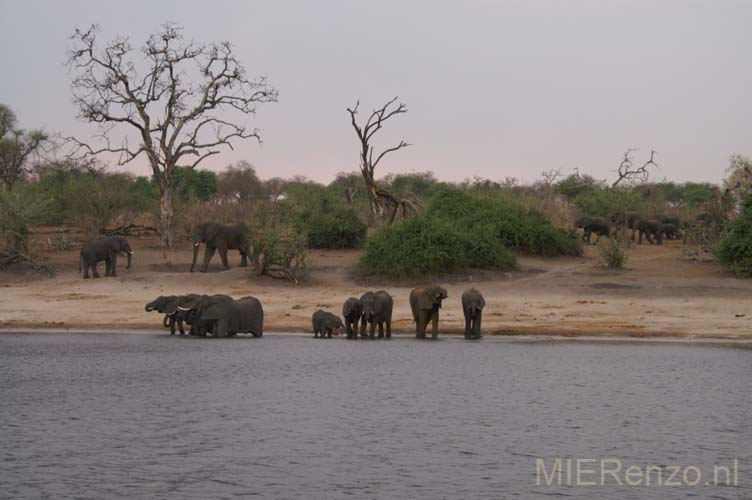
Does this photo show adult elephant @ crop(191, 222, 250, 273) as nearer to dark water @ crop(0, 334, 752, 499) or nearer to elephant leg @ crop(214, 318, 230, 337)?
elephant leg @ crop(214, 318, 230, 337)

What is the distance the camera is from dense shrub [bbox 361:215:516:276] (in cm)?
2994

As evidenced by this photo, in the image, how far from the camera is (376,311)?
21109 mm

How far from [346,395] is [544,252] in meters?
22.1

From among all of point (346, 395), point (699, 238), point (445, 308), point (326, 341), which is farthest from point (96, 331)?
point (699, 238)

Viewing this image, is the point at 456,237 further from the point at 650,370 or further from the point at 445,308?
the point at 650,370

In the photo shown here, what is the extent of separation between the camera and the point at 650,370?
1628 centimetres

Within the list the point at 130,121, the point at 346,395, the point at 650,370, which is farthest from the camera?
the point at 130,121

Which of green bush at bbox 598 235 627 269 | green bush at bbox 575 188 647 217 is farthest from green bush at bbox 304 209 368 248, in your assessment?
green bush at bbox 575 188 647 217

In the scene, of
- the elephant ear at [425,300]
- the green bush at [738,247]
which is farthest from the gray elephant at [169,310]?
the green bush at [738,247]

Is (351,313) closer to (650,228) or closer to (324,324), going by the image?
(324,324)

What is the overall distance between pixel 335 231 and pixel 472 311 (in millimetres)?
17159

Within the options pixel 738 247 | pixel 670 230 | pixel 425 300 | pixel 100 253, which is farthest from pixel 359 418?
pixel 670 230

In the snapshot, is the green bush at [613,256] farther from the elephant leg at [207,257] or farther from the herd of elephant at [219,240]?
the elephant leg at [207,257]

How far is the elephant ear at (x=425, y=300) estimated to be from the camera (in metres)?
20.7
